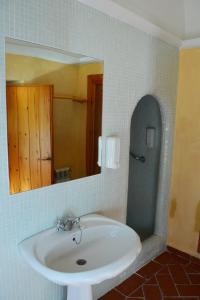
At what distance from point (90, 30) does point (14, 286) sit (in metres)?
1.59

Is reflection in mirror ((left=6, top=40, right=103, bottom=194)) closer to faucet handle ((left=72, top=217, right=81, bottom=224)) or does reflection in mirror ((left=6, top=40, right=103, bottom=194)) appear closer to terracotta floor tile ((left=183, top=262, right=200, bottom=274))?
faucet handle ((left=72, top=217, right=81, bottom=224))

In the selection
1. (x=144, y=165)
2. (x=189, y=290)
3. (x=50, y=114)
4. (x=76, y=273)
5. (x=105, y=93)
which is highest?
(x=105, y=93)

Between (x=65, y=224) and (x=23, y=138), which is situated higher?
(x=23, y=138)

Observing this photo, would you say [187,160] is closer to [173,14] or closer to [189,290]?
[189,290]

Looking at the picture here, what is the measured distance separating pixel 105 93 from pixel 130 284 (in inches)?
64.3

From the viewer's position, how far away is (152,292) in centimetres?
203

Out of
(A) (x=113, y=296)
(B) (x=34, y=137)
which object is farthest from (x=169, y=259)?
(B) (x=34, y=137)

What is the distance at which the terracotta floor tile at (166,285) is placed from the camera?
2031 mm

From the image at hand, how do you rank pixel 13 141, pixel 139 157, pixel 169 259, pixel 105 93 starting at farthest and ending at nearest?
pixel 139 157, pixel 169 259, pixel 105 93, pixel 13 141

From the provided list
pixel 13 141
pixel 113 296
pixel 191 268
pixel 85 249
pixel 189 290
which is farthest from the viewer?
pixel 191 268

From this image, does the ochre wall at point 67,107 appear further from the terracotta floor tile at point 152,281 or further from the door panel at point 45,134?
the terracotta floor tile at point 152,281

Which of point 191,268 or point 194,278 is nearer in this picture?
point 194,278

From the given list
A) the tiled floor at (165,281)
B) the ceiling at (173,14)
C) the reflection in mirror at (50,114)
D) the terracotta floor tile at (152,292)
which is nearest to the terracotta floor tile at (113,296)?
the tiled floor at (165,281)

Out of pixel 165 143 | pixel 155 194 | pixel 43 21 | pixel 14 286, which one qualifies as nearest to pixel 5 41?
pixel 43 21
